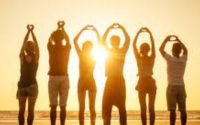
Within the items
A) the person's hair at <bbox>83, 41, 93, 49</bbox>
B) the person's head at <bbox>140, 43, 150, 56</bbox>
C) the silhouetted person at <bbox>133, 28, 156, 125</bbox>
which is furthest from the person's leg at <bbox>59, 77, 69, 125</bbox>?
the person's head at <bbox>140, 43, 150, 56</bbox>

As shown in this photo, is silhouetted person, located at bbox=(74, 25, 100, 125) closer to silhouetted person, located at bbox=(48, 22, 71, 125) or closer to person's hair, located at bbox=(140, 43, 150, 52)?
silhouetted person, located at bbox=(48, 22, 71, 125)

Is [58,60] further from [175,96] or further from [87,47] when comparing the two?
[175,96]

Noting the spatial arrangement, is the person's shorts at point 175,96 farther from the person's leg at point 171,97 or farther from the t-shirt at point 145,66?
the t-shirt at point 145,66

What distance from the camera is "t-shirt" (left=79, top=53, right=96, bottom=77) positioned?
14.4 meters

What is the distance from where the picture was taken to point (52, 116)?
14594mm

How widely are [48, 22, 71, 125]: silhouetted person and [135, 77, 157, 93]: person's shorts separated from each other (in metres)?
2.11

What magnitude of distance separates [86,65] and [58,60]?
82cm

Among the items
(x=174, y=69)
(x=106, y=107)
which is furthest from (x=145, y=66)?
(x=106, y=107)

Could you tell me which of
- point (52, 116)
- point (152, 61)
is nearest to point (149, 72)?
point (152, 61)

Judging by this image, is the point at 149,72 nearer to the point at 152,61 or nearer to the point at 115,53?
the point at 152,61

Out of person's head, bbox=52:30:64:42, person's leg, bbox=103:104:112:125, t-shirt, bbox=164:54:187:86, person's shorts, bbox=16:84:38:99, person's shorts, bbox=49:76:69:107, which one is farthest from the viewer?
t-shirt, bbox=164:54:187:86

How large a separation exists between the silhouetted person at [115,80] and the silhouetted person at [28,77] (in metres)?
2.41

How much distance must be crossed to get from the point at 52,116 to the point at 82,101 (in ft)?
3.37

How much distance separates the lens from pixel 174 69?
1488 cm
